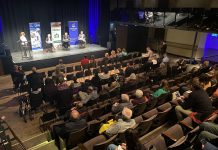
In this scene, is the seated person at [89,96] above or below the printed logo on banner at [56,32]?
below

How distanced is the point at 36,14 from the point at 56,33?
1.75 m

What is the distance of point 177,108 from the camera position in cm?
493

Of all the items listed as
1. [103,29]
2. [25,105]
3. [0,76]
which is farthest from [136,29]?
[25,105]

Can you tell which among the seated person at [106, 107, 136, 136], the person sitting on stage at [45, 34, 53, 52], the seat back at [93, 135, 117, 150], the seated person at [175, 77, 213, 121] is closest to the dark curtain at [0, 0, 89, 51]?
the person sitting on stage at [45, 34, 53, 52]

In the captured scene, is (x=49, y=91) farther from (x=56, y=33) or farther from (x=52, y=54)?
(x=56, y=33)

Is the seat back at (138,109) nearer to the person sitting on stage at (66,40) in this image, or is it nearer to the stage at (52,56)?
the stage at (52,56)

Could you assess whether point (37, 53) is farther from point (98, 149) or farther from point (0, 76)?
point (98, 149)

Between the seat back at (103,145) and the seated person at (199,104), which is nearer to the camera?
the seat back at (103,145)

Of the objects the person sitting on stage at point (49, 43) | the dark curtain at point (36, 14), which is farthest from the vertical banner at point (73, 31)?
the person sitting on stage at point (49, 43)

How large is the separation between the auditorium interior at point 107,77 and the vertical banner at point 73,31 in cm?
4

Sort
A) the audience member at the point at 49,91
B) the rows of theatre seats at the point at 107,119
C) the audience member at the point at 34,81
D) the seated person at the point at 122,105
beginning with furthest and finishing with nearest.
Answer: the audience member at the point at 34,81 < the audience member at the point at 49,91 < the seated person at the point at 122,105 < the rows of theatre seats at the point at 107,119

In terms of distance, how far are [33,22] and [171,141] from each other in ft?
38.7

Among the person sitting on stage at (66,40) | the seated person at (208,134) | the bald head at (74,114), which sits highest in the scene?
the person sitting on stage at (66,40)

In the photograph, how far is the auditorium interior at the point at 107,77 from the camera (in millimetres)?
4066
